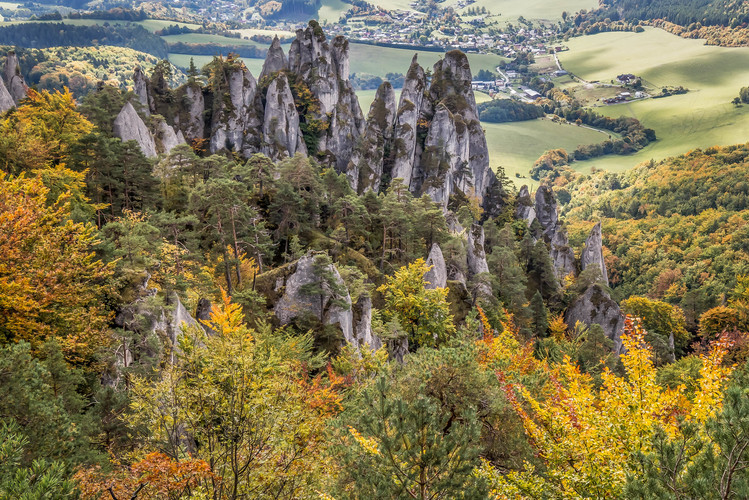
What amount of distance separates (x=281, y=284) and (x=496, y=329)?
2434cm

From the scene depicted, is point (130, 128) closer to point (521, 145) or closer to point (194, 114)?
point (194, 114)

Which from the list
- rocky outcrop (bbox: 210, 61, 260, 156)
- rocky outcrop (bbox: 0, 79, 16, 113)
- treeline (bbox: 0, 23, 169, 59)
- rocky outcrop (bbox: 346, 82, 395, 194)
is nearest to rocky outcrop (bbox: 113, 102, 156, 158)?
rocky outcrop (bbox: 0, 79, 16, 113)

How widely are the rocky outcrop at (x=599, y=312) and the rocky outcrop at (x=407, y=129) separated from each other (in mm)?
32315

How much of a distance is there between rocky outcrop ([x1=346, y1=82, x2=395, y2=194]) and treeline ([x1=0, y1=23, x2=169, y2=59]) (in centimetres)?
13639

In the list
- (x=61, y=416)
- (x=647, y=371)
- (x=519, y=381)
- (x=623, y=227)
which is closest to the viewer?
(x=61, y=416)

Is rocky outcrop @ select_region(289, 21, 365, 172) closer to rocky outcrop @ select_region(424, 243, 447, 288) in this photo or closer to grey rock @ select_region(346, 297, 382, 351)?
rocky outcrop @ select_region(424, 243, 447, 288)

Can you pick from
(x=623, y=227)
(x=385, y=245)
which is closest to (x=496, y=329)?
(x=385, y=245)

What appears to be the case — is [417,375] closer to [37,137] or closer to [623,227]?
[37,137]

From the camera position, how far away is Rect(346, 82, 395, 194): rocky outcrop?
2859 inches

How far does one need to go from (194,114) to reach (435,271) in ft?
141

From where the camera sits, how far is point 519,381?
20000mm

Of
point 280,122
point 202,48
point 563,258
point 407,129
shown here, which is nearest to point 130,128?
point 280,122

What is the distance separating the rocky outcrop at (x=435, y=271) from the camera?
1715 inches

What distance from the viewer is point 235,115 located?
64.9m
